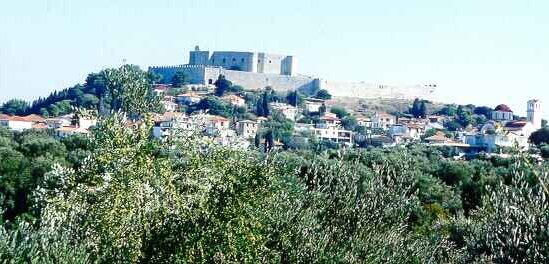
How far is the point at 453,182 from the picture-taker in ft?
123

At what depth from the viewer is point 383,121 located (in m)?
111

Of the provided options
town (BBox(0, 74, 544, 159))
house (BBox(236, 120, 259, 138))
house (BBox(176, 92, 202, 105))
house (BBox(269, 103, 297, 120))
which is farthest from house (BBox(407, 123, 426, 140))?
house (BBox(176, 92, 202, 105))

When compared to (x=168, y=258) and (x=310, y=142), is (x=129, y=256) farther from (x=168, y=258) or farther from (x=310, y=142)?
(x=310, y=142)

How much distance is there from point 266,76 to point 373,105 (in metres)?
15.6

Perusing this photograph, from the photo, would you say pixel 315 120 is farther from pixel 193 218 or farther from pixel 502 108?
pixel 193 218

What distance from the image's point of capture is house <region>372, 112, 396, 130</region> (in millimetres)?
108812

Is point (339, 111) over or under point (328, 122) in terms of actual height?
over

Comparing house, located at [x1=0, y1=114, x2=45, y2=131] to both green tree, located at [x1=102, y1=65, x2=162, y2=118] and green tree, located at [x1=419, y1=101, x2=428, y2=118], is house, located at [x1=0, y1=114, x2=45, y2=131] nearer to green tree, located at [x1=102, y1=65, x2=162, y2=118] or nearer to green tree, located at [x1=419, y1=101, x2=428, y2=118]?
green tree, located at [x1=102, y1=65, x2=162, y2=118]

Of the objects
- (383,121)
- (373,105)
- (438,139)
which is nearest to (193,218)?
(438,139)

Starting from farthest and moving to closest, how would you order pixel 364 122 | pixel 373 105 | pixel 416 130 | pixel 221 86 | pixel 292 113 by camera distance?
pixel 373 105, pixel 221 86, pixel 364 122, pixel 292 113, pixel 416 130

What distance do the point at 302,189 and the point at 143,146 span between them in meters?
5.76

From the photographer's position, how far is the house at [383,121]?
108812 mm

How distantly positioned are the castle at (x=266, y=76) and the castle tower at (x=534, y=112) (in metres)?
32.6

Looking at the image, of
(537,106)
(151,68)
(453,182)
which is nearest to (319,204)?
(453,182)
